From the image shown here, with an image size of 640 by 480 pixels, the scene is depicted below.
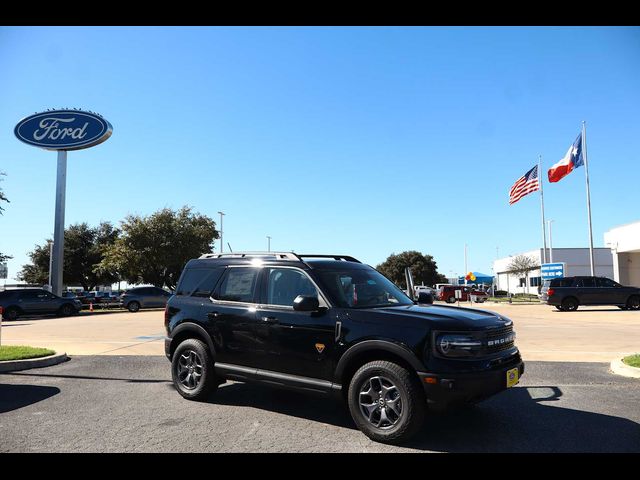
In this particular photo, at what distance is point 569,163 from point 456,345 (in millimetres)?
33290

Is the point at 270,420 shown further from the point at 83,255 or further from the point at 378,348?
the point at 83,255

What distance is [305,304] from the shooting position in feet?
15.8

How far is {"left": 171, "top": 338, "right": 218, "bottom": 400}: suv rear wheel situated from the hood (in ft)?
7.90

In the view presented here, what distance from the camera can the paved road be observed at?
169 inches

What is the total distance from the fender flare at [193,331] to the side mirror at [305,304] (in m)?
1.61

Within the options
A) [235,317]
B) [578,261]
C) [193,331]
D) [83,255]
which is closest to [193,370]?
[193,331]

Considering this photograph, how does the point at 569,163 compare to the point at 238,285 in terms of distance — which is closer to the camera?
the point at 238,285

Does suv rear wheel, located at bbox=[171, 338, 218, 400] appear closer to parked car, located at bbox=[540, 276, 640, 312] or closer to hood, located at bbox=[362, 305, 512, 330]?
hood, located at bbox=[362, 305, 512, 330]

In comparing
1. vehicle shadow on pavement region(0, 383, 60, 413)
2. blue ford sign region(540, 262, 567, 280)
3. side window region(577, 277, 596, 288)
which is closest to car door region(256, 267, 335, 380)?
vehicle shadow on pavement region(0, 383, 60, 413)

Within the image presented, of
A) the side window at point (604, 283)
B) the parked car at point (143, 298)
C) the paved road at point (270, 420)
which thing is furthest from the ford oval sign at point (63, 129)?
the side window at point (604, 283)

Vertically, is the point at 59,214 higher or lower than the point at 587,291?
higher

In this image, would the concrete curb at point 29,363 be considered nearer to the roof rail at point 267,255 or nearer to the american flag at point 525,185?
the roof rail at point 267,255
